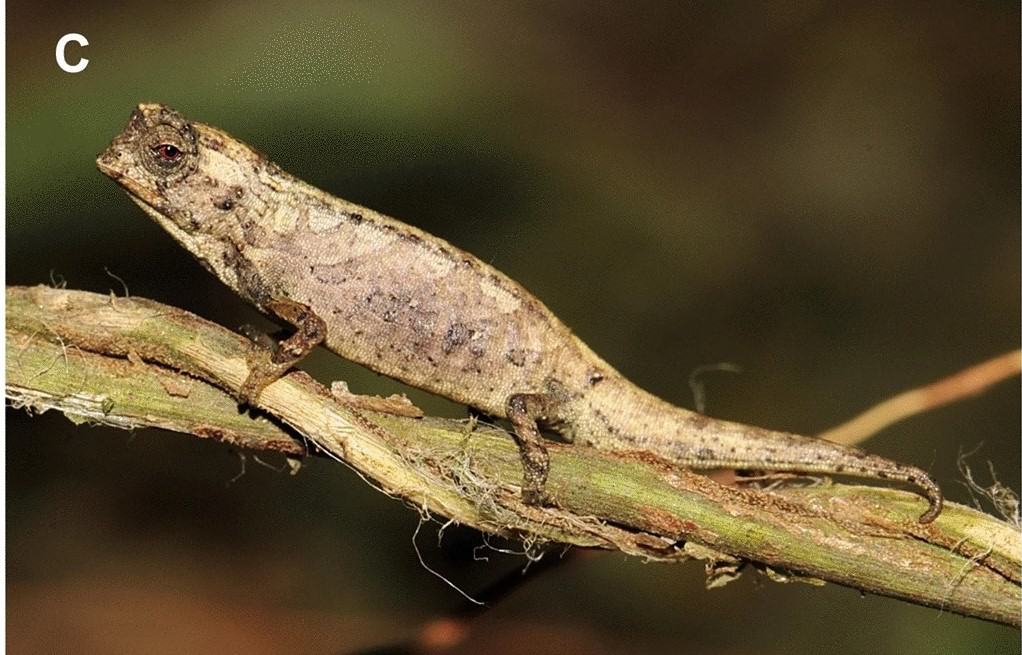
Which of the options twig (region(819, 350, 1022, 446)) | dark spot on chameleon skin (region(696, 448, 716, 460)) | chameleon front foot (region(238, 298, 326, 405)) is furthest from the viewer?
dark spot on chameleon skin (region(696, 448, 716, 460))

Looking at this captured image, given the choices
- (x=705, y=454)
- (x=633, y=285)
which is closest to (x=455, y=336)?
(x=705, y=454)

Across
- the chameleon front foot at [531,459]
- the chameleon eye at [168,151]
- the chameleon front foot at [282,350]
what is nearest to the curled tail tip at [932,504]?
the chameleon front foot at [531,459]

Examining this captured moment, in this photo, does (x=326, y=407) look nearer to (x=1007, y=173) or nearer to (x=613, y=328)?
(x=613, y=328)

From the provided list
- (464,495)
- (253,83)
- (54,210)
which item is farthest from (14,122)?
(464,495)

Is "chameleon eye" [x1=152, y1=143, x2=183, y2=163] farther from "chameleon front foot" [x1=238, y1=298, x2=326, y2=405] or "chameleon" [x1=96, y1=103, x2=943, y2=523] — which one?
"chameleon front foot" [x1=238, y1=298, x2=326, y2=405]

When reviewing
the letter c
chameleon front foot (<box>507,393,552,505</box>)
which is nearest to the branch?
chameleon front foot (<box>507,393,552,505</box>)

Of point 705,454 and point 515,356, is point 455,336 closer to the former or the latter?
→ point 515,356

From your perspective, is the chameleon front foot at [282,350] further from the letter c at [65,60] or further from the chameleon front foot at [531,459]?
the letter c at [65,60]
